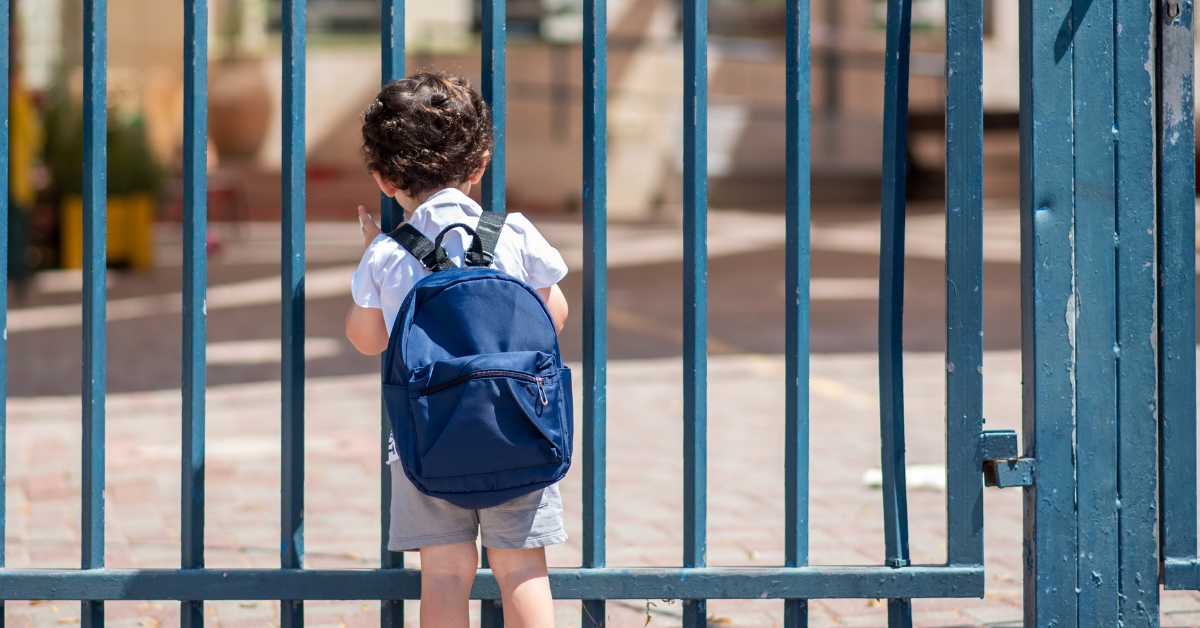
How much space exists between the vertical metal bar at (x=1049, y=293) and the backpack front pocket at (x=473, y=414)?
106 centimetres

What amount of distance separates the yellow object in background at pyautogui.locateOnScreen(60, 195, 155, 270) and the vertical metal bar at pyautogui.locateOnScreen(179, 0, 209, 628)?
11.1m

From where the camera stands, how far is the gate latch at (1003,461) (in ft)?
9.19

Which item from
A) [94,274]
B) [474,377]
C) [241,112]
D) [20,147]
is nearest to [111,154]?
[20,147]

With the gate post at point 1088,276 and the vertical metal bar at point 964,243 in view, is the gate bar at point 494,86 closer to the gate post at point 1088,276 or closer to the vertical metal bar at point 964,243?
the vertical metal bar at point 964,243

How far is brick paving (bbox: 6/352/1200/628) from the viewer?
3.84 m

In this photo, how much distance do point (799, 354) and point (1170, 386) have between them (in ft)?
2.53

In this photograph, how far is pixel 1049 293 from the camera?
109 inches

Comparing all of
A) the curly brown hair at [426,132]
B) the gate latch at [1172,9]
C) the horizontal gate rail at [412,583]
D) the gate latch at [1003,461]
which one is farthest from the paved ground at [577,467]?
the gate latch at [1172,9]

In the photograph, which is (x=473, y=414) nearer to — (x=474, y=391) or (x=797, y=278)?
(x=474, y=391)

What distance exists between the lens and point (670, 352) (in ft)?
28.7

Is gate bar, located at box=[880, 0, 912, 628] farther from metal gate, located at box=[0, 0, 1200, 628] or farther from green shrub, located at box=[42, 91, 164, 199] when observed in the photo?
green shrub, located at box=[42, 91, 164, 199]

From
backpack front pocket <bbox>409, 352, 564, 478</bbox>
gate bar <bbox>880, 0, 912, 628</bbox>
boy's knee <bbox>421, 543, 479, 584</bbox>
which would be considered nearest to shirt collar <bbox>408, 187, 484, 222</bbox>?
backpack front pocket <bbox>409, 352, 564, 478</bbox>

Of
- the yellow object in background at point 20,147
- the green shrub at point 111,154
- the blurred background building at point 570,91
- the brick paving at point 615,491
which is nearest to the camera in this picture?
the brick paving at point 615,491

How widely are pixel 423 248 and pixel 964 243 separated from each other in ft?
3.66
